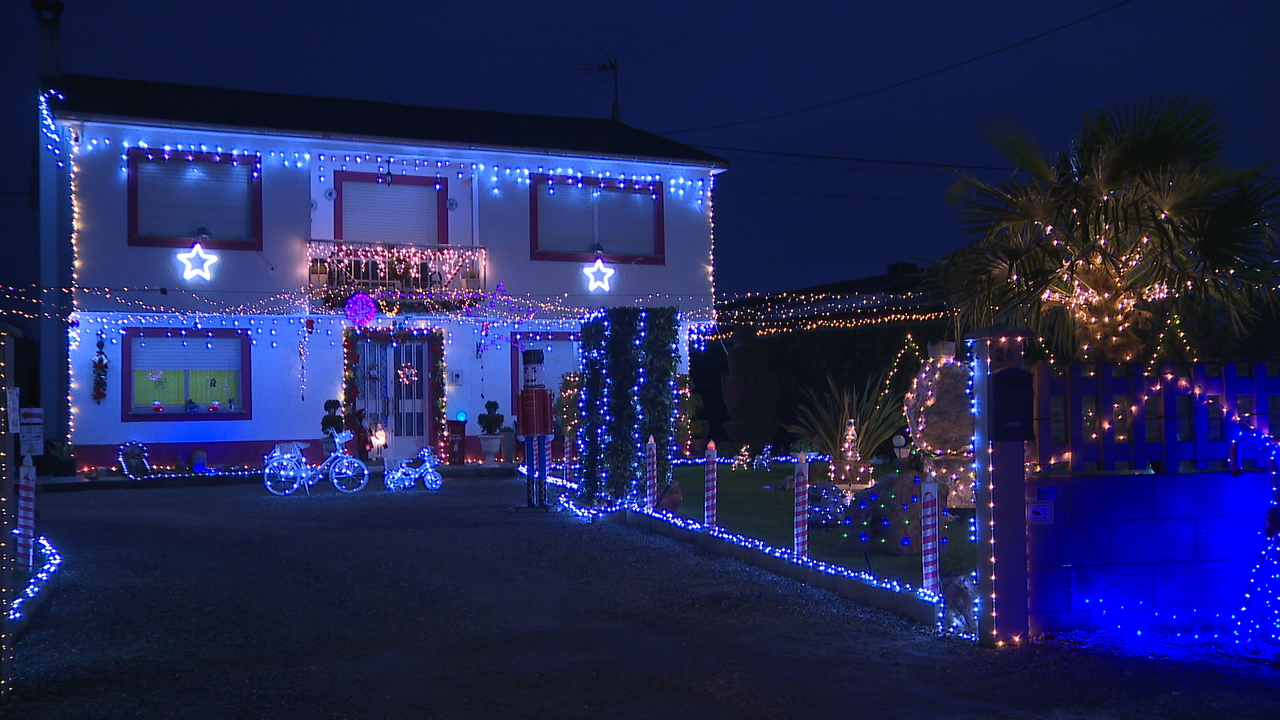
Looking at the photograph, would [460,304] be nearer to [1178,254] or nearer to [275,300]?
[275,300]

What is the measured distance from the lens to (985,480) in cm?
711

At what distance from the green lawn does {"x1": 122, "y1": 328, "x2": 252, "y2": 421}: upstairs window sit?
28.3 feet

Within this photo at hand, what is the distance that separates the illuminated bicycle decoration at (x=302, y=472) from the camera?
1644 cm

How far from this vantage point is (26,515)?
9.45m

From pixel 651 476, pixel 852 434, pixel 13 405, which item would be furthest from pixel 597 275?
pixel 13 405

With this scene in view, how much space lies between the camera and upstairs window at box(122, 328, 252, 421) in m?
19.7

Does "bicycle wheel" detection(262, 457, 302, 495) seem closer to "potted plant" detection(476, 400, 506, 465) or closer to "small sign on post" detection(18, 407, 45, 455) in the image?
"potted plant" detection(476, 400, 506, 465)

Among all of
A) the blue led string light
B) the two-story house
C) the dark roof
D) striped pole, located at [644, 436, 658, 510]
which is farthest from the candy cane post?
the dark roof

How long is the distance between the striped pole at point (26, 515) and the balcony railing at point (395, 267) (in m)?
10.8

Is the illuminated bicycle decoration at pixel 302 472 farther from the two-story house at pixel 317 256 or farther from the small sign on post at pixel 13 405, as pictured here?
the small sign on post at pixel 13 405

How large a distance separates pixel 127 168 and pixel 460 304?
621cm

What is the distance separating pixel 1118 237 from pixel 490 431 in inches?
557

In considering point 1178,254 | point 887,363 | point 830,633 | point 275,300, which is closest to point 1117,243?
point 1178,254

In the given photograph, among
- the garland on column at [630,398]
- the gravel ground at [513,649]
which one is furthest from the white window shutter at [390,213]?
the gravel ground at [513,649]
